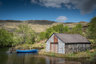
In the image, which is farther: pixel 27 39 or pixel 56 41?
pixel 27 39

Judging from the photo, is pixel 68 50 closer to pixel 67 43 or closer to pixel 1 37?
pixel 67 43

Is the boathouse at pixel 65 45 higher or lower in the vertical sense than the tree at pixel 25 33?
lower

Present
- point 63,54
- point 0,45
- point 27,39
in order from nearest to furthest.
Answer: point 63,54 < point 0,45 < point 27,39

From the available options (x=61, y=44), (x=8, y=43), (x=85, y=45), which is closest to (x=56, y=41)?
(x=61, y=44)

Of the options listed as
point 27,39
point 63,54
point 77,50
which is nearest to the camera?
point 63,54

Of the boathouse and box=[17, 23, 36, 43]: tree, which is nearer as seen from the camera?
the boathouse

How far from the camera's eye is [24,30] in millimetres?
89812

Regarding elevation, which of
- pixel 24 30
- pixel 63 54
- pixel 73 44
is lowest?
pixel 63 54

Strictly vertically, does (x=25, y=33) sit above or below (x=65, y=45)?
above

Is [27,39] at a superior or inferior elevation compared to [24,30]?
inferior

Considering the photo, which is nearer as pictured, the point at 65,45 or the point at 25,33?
the point at 65,45

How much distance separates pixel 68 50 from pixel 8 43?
6022 centimetres

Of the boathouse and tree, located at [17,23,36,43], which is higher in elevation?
tree, located at [17,23,36,43]

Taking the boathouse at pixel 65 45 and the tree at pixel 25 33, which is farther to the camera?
the tree at pixel 25 33
